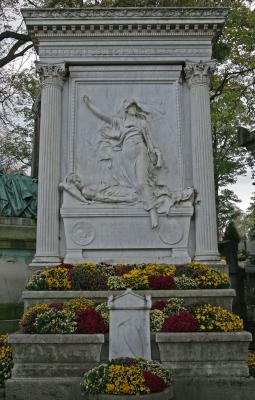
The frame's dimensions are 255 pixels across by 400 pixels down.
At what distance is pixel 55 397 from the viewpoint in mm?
8898

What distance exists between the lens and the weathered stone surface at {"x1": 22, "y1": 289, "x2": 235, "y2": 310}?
37.6ft

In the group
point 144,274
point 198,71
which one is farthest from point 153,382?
point 198,71

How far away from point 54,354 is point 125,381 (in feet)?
7.79

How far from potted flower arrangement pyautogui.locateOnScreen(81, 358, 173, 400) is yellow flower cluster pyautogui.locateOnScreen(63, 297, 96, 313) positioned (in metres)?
2.75

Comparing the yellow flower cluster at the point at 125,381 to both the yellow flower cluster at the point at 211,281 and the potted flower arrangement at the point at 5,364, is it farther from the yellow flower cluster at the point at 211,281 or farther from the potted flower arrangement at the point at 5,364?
the yellow flower cluster at the point at 211,281

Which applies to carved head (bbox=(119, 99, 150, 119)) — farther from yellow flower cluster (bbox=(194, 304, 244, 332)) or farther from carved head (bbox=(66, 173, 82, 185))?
yellow flower cluster (bbox=(194, 304, 244, 332))

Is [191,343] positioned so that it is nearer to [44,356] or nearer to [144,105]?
[44,356]

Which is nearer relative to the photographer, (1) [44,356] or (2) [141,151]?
(1) [44,356]

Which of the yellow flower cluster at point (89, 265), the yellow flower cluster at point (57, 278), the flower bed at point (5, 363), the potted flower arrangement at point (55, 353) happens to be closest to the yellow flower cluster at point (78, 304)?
the yellow flower cluster at point (57, 278)

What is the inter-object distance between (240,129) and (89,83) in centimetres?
518

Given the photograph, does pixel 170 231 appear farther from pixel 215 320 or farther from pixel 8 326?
pixel 8 326

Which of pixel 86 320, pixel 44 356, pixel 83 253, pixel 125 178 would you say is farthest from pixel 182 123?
pixel 44 356

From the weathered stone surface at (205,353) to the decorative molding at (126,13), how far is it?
10312 mm

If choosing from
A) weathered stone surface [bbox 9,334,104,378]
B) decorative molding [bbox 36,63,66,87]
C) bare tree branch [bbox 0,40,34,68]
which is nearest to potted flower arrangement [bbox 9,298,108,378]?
weathered stone surface [bbox 9,334,104,378]
